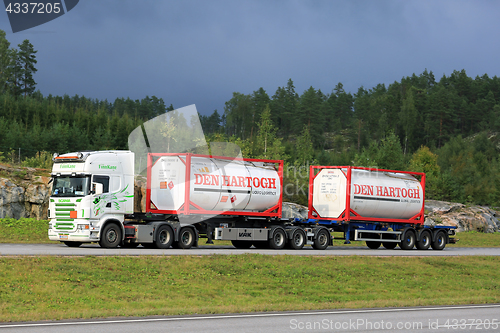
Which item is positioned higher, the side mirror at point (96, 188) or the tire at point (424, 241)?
the side mirror at point (96, 188)

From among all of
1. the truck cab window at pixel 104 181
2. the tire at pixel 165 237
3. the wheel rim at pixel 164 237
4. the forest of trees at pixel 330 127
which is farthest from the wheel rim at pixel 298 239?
the forest of trees at pixel 330 127

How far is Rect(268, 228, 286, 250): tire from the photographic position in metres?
27.9

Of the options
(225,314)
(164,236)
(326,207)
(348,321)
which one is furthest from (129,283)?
(326,207)

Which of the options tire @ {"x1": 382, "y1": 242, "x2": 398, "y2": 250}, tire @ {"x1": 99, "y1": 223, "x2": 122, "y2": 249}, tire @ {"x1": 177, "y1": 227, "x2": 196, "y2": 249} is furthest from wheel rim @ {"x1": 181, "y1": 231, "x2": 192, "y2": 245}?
tire @ {"x1": 382, "y1": 242, "x2": 398, "y2": 250}

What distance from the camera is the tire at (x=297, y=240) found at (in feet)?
93.4

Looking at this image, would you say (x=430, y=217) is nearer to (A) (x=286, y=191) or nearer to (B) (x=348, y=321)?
(A) (x=286, y=191)

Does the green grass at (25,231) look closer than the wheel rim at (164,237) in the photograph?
No

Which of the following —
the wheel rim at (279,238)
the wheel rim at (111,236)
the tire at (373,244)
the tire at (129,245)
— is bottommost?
the tire at (373,244)

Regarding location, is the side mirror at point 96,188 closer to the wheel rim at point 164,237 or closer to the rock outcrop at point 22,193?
the wheel rim at point 164,237

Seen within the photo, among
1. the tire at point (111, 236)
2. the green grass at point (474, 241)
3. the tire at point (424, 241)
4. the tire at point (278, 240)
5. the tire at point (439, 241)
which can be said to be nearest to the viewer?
the tire at point (111, 236)

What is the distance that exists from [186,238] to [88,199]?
5.05 meters

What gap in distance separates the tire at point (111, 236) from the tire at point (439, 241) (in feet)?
66.5

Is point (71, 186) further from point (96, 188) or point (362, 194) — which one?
point (362, 194)

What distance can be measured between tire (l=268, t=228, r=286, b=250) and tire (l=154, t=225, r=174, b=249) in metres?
5.65
